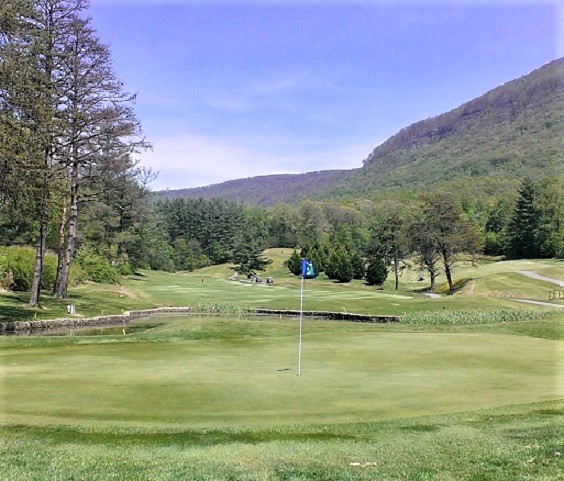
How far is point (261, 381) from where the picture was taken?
40.8ft

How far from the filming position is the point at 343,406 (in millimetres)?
10289

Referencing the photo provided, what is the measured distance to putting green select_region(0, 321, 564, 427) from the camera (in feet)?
32.3

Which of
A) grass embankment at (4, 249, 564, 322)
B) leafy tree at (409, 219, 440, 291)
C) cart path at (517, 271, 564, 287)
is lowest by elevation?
grass embankment at (4, 249, 564, 322)

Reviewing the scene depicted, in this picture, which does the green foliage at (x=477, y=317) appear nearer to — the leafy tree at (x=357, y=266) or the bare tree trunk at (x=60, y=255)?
the bare tree trunk at (x=60, y=255)

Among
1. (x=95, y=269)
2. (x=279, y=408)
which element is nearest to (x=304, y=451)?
(x=279, y=408)

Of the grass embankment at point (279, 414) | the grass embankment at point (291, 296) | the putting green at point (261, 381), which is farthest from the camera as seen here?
the grass embankment at point (291, 296)

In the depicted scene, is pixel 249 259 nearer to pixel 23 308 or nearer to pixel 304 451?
pixel 23 308

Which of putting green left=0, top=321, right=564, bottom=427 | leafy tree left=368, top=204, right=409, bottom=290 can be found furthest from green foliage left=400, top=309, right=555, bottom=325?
leafy tree left=368, top=204, right=409, bottom=290

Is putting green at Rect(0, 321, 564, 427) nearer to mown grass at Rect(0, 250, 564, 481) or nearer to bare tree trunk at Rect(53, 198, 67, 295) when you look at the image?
mown grass at Rect(0, 250, 564, 481)

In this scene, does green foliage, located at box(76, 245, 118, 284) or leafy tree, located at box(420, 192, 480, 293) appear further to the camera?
leafy tree, located at box(420, 192, 480, 293)

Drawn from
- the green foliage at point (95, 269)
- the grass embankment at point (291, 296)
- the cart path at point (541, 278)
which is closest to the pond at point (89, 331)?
the grass embankment at point (291, 296)

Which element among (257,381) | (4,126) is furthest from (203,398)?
(4,126)

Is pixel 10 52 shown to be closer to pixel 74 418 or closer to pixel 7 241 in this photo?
pixel 74 418

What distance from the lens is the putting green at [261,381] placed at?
9.84m
